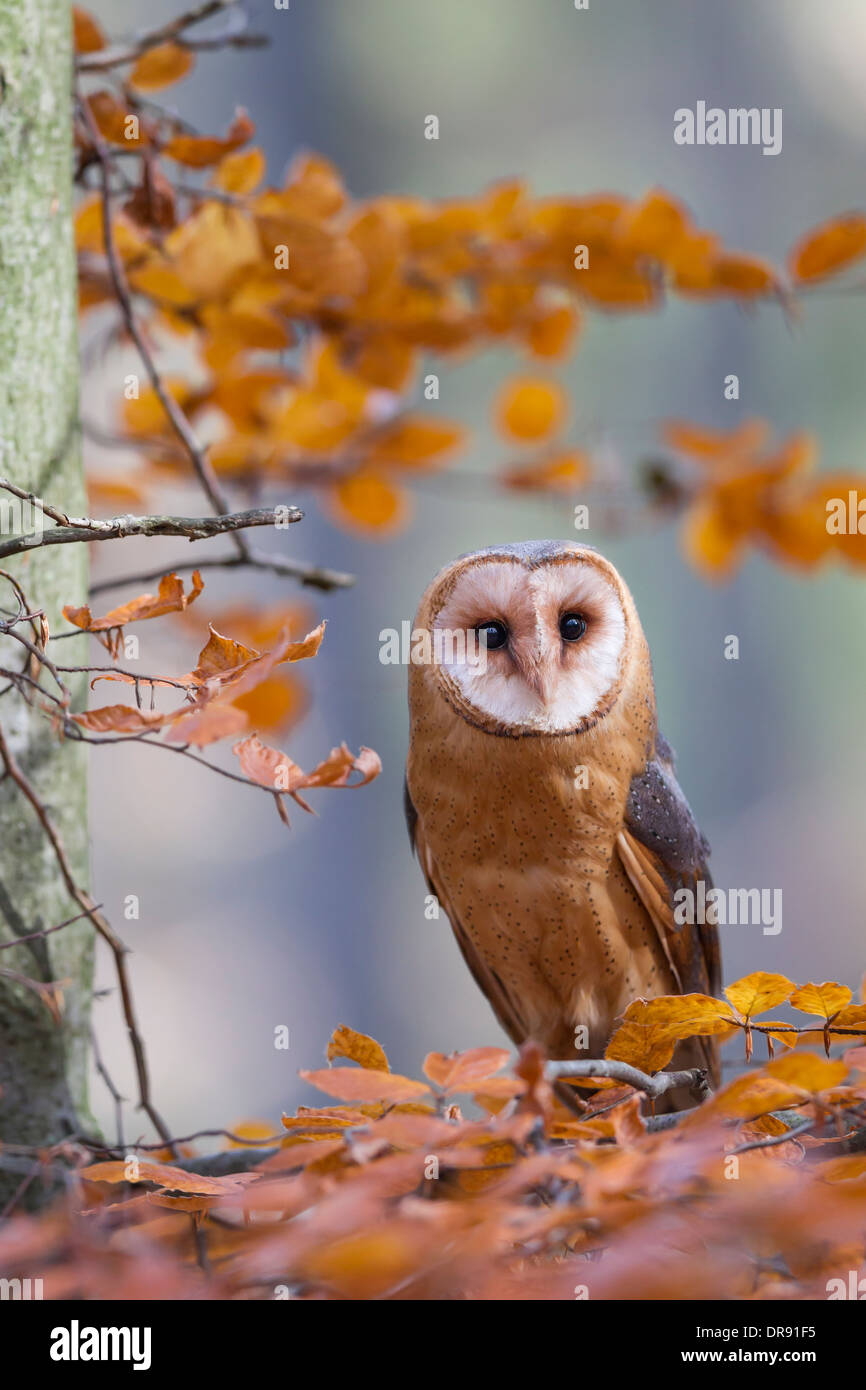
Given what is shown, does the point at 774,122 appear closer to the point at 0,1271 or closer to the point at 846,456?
the point at 846,456

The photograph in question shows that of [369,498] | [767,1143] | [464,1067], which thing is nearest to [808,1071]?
[767,1143]

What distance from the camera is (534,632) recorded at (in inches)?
33.3

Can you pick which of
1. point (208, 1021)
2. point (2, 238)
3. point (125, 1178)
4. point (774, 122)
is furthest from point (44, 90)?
point (774, 122)

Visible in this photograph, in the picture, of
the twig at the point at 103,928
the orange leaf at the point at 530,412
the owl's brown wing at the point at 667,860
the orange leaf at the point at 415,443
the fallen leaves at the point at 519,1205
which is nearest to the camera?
the fallen leaves at the point at 519,1205

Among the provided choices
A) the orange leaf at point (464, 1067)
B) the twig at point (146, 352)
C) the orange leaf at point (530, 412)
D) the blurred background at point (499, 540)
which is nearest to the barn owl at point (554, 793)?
the twig at point (146, 352)

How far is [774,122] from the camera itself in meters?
3.29

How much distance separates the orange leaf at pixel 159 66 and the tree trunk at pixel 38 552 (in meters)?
0.13

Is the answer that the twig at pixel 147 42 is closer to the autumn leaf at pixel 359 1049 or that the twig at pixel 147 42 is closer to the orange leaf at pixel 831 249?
the orange leaf at pixel 831 249

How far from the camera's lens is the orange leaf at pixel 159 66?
97 centimetres

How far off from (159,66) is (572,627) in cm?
57

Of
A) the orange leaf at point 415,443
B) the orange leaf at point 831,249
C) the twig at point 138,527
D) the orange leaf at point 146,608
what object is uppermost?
the orange leaf at point 831,249

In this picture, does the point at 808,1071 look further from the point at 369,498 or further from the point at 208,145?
the point at 369,498

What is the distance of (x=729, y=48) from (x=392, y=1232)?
374 cm

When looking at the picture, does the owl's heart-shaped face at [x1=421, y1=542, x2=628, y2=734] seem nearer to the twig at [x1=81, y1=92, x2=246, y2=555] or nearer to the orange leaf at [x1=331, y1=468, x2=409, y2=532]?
the twig at [x1=81, y1=92, x2=246, y2=555]
